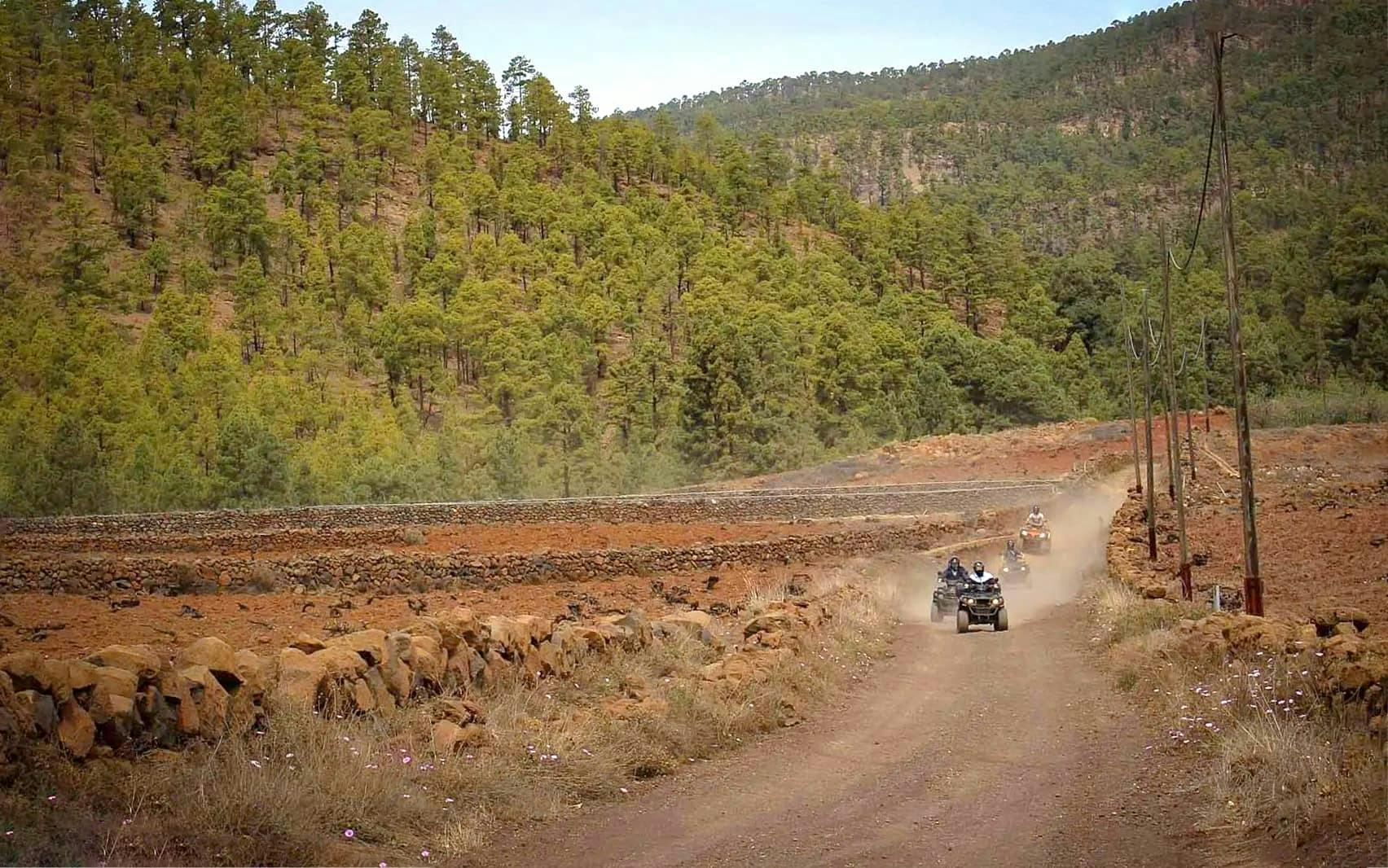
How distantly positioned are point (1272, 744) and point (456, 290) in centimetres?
10542

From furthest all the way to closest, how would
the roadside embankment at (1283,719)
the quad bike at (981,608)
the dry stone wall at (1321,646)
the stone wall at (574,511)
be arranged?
1. the stone wall at (574,511)
2. the quad bike at (981,608)
3. the dry stone wall at (1321,646)
4. the roadside embankment at (1283,719)

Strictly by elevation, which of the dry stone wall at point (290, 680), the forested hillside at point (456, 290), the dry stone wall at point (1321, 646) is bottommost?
the dry stone wall at point (1321, 646)

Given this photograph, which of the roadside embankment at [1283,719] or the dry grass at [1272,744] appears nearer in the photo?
the roadside embankment at [1283,719]

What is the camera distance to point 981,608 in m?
25.5

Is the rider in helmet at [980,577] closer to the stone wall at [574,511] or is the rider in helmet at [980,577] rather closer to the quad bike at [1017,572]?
the quad bike at [1017,572]

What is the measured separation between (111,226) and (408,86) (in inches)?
2496

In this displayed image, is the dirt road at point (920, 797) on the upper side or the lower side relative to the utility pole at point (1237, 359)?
lower

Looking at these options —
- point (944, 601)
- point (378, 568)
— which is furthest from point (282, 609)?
point (944, 601)

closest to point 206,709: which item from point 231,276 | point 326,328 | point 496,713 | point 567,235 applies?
point 496,713

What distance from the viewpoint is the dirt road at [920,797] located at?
8.68 m

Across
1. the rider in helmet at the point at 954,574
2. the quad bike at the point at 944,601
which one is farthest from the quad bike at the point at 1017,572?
the quad bike at the point at 944,601

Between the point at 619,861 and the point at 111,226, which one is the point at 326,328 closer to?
the point at 111,226

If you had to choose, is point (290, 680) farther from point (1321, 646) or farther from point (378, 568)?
point (378, 568)

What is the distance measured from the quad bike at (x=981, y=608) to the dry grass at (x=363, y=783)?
12.4 m
